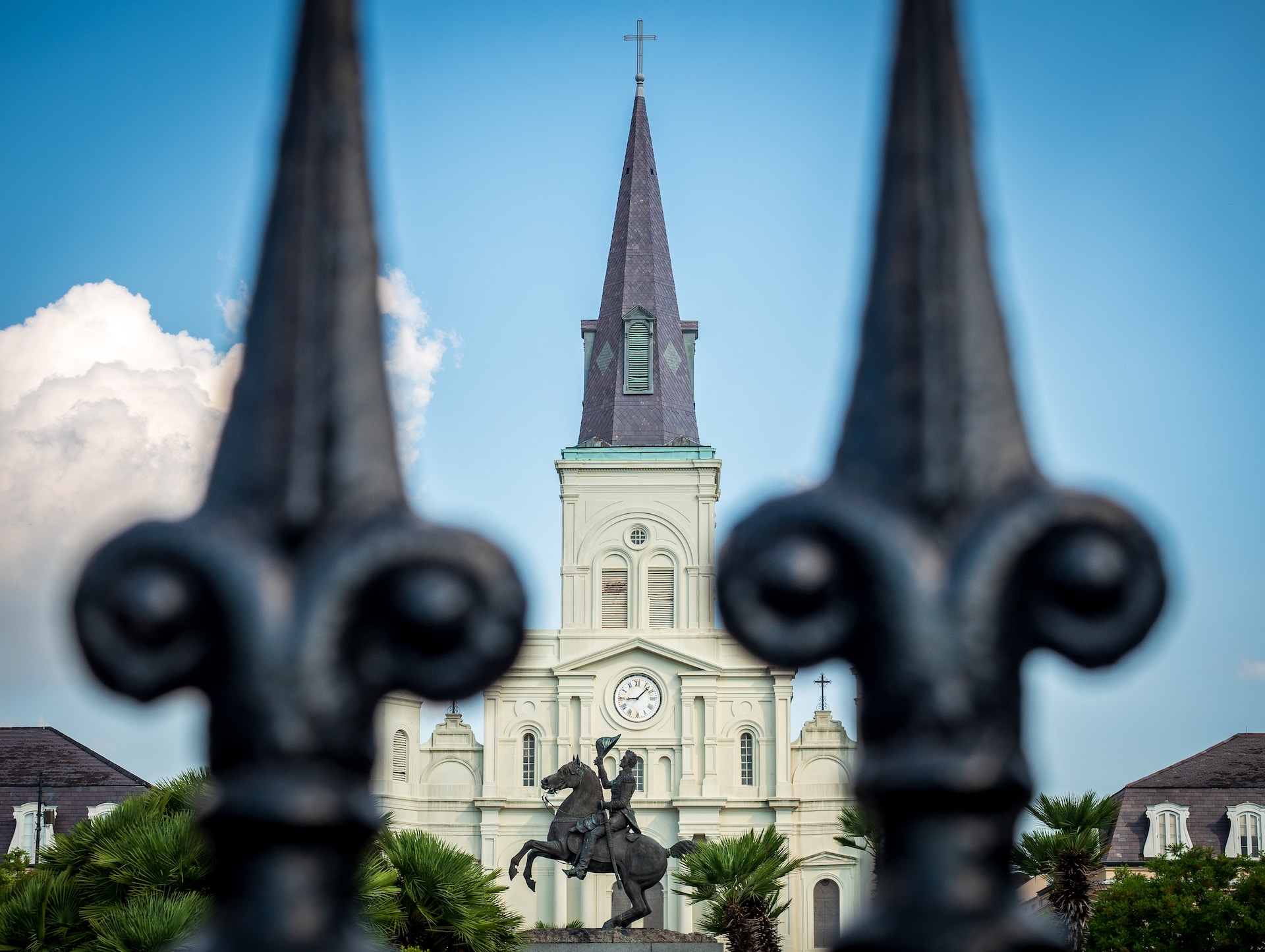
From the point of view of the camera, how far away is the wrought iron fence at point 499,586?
1.49 meters

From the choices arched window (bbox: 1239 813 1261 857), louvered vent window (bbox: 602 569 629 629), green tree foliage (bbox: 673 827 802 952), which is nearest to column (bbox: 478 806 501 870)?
louvered vent window (bbox: 602 569 629 629)

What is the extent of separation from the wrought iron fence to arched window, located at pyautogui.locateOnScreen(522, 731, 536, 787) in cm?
6027

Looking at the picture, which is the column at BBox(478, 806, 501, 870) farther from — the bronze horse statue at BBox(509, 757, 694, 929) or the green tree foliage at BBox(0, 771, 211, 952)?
the green tree foliage at BBox(0, 771, 211, 952)

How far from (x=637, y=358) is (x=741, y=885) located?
42855 mm

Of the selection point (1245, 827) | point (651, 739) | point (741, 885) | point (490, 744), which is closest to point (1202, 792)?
point (1245, 827)

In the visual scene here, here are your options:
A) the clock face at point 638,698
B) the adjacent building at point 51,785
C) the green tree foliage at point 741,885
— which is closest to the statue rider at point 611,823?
the green tree foliage at point 741,885

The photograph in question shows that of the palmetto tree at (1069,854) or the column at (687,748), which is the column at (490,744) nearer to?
the column at (687,748)

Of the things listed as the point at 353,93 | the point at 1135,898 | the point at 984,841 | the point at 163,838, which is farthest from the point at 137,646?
the point at 1135,898

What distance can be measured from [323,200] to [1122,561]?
865 millimetres

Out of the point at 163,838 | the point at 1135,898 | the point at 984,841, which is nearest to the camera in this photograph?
the point at 984,841

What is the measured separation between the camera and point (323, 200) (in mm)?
1594

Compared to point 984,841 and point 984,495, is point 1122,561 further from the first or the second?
point 984,841

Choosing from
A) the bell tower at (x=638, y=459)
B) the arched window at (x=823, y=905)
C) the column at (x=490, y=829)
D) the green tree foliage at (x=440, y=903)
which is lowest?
the arched window at (x=823, y=905)

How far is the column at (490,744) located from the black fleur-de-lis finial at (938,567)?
59.0 m
